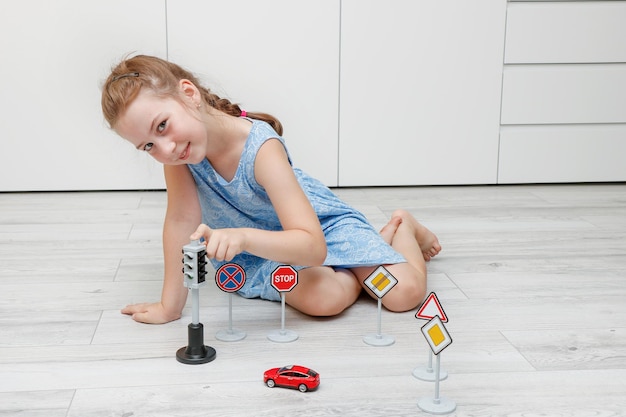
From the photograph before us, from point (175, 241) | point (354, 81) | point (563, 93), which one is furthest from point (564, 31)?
point (175, 241)

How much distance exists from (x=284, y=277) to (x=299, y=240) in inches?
3.6

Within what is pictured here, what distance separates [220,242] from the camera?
119 cm

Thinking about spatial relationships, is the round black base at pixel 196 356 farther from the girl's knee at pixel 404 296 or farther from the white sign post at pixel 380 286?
the girl's knee at pixel 404 296

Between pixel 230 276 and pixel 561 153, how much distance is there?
5.94 ft

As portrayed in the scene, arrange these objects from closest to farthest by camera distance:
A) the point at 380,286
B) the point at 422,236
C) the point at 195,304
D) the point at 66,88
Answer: the point at 195,304, the point at 380,286, the point at 422,236, the point at 66,88

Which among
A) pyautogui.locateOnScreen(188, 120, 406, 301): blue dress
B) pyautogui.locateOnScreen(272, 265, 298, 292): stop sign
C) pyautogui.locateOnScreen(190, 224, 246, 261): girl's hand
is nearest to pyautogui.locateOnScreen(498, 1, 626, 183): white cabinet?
pyautogui.locateOnScreen(188, 120, 406, 301): blue dress

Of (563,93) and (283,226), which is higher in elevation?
(563,93)

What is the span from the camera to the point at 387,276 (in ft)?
4.45

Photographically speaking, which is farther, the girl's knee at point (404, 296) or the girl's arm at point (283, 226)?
the girl's knee at point (404, 296)

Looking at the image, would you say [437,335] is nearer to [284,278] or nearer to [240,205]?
[284,278]

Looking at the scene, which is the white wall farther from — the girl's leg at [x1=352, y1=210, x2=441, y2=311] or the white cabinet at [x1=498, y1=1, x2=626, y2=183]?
the girl's leg at [x1=352, y1=210, x2=441, y2=311]

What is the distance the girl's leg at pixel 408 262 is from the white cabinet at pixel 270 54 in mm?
887

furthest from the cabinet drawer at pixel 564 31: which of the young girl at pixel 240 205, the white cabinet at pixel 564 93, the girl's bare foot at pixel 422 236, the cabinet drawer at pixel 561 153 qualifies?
the young girl at pixel 240 205

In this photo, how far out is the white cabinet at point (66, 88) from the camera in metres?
2.48
